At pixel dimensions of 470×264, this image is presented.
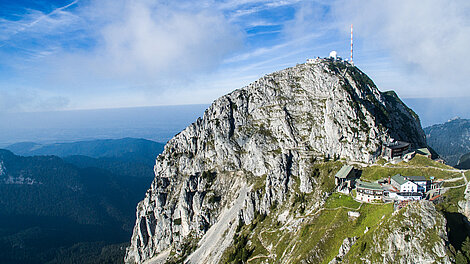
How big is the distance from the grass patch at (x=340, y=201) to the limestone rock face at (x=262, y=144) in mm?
16531

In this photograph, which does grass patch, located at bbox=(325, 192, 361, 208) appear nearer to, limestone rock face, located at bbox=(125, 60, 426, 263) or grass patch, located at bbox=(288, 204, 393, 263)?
grass patch, located at bbox=(288, 204, 393, 263)

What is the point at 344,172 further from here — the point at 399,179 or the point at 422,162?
the point at 422,162

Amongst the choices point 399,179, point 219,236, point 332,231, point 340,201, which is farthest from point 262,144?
point 332,231

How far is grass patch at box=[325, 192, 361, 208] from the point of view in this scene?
79.4 metres

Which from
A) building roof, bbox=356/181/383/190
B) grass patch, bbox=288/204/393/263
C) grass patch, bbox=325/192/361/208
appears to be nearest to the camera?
grass patch, bbox=288/204/393/263

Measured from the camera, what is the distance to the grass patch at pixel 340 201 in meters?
79.4

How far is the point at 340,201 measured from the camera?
277 ft

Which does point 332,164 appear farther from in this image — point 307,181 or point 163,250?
point 163,250

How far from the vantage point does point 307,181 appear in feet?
350

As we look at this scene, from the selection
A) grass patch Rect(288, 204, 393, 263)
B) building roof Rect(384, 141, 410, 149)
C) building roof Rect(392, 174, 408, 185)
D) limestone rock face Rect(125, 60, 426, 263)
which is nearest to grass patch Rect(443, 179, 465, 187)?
building roof Rect(392, 174, 408, 185)

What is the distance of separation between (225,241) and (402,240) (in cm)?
8234

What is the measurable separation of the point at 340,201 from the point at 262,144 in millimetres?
61188

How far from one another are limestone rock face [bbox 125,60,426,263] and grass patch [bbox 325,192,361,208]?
54.2 ft

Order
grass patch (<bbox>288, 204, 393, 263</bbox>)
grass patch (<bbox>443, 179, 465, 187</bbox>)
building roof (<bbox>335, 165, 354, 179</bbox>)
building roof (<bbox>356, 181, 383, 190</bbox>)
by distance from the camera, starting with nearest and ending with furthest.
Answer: grass patch (<bbox>288, 204, 393, 263</bbox>) < grass patch (<bbox>443, 179, 465, 187</bbox>) < building roof (<bbox>356, 181, 383, 190</bbox>) < building roof (<bbox>335, 165, 354, 179</bbox>)
